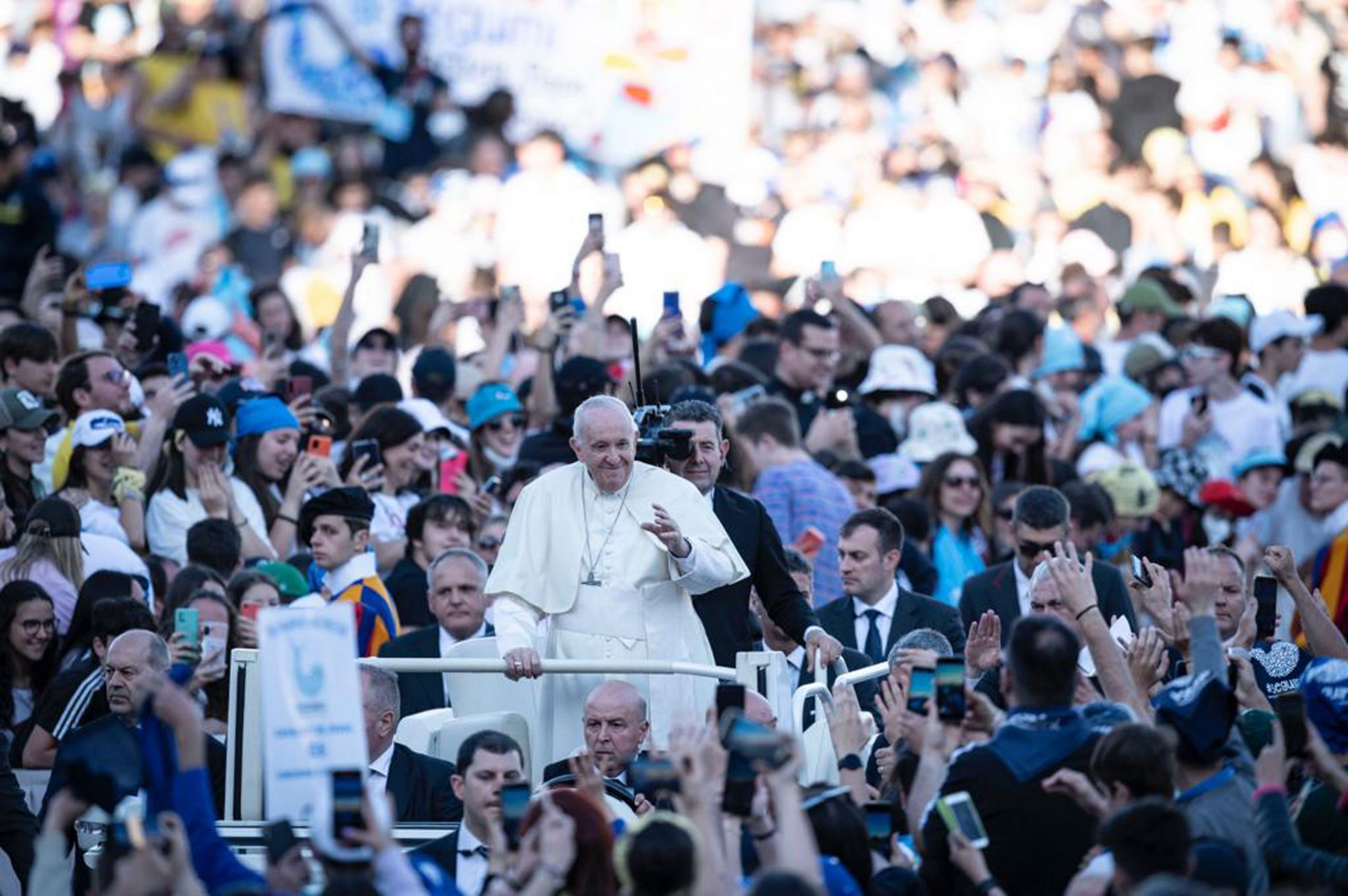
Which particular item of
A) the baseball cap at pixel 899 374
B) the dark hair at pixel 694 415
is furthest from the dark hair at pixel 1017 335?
the dark hair at pixel 694 415

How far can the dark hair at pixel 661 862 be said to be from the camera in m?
6.40

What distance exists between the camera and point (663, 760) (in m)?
6.93

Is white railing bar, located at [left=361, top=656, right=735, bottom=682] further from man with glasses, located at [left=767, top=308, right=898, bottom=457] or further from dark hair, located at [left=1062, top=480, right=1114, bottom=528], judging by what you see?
man with glasses, located at [left=767, top=308, right=898, bottom=457]

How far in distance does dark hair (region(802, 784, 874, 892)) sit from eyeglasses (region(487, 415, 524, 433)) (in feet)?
20.4

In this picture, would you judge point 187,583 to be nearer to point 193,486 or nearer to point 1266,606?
point 193,486

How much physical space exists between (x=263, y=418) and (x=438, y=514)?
1.00 meters

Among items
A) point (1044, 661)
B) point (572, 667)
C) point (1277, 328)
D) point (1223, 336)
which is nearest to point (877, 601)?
point (572, 667)

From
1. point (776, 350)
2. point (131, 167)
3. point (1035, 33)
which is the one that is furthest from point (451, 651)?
point (1035, 33)

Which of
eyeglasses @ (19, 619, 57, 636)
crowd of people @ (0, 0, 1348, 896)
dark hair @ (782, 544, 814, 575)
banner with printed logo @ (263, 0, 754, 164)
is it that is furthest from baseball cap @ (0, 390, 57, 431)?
banner with printed logo @ (263, 0, 754, 164)

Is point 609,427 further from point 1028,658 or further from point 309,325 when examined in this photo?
point 309,325

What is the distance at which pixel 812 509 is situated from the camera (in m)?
12.1

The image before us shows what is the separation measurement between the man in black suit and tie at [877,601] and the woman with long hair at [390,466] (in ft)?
7.57

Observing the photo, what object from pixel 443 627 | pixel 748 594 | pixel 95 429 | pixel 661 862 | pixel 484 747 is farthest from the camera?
pixel 95 429

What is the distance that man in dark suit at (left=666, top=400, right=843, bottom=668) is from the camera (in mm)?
9922
